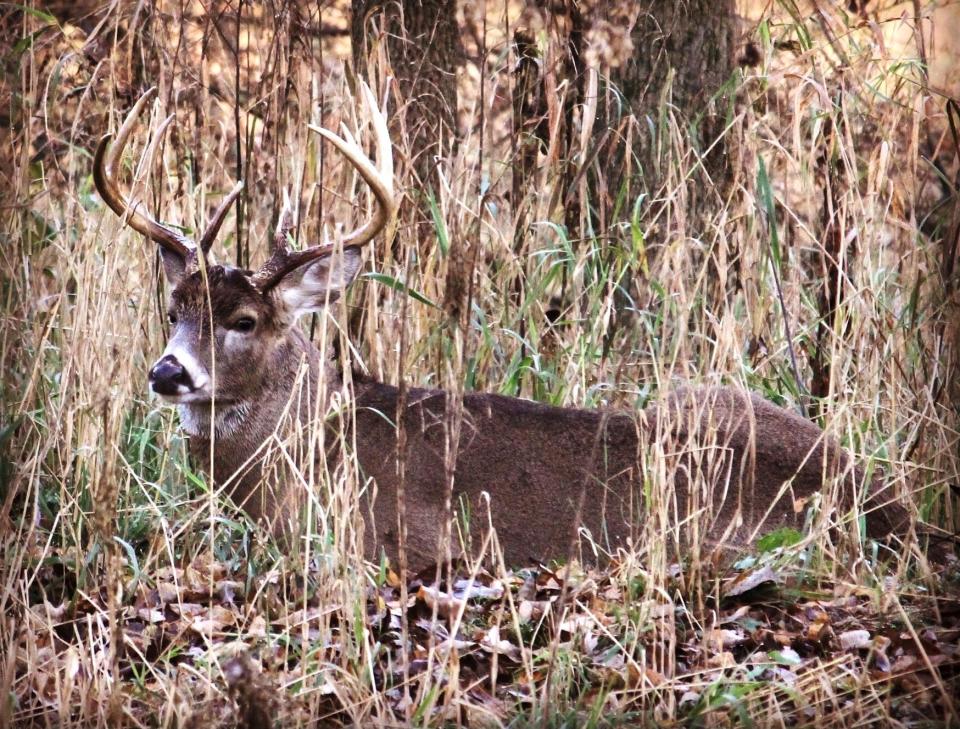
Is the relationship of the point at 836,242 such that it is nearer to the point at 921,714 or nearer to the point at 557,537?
the point at 557,537

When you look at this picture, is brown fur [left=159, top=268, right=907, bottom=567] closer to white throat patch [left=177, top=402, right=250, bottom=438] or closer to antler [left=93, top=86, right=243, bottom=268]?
white throat patch [left=177, top=402, right=250, bottom=438]

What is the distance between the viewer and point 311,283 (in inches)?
221

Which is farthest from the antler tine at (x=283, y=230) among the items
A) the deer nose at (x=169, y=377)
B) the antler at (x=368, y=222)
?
the deer nose at (x=169, y=377)

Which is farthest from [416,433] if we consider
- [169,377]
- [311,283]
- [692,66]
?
[692,66]

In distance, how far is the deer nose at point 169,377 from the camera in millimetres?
5176

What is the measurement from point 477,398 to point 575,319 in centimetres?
72

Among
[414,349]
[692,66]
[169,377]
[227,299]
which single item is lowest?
[169,377]

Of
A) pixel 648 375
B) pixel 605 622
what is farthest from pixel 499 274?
pixel 605 622

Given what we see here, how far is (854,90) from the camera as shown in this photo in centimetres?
618

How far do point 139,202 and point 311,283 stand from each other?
2.39ft

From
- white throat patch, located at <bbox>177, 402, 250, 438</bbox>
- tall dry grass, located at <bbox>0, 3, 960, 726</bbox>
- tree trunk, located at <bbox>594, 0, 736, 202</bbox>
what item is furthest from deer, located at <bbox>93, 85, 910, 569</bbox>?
tree trunk, located at <bbox>594, 0, 736, 202</bbox>

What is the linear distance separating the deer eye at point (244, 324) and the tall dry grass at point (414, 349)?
0.32 meters

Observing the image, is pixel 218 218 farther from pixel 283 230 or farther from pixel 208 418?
pixel 208 418

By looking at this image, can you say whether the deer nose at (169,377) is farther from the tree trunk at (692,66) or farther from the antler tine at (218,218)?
the tree trunk at (692,66)
